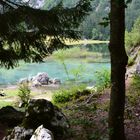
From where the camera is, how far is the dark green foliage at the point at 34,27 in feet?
31.9

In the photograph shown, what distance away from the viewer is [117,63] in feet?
20.7

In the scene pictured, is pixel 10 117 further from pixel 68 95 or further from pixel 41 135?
pixel 68 95

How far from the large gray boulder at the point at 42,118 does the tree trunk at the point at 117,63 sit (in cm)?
123

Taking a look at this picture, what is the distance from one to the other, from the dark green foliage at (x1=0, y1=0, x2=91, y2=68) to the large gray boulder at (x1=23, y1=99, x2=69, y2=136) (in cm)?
263

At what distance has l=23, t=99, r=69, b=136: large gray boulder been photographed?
293 inches

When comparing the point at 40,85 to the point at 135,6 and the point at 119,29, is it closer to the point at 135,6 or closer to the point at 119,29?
the point at 119,29

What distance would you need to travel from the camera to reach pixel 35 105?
756 centimetres

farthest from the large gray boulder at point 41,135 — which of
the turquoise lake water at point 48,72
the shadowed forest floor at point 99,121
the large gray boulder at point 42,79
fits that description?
the large gray boulder at point 42,79

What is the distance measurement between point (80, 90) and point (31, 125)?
8.86 metres

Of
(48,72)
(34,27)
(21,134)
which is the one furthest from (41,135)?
(48,72)

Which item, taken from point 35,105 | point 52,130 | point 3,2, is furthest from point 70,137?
point 3,2

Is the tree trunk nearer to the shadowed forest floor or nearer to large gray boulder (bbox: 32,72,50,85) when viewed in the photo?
the shadowed forest floor

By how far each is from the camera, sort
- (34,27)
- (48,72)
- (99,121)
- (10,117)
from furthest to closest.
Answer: (48,72), (34,27), (10,117), (99,121)

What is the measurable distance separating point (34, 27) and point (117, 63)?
399 centimetres
